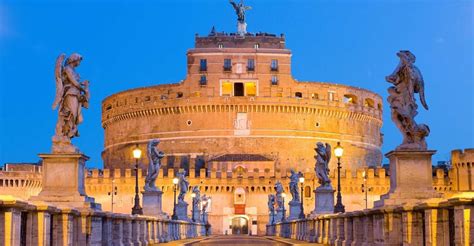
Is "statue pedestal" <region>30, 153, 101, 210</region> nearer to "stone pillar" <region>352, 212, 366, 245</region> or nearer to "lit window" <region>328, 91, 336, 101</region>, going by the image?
"stone pillar" <region>352, 212, 366, 245</region>

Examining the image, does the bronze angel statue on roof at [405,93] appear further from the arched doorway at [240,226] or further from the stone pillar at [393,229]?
the arched doorway at [240,226]

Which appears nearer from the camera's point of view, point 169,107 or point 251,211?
point 251,211

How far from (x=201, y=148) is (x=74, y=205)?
8075 cm

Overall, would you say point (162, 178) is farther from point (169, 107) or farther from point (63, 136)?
point (63, 136)

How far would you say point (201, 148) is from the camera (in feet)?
316

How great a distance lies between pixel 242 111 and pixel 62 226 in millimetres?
83531

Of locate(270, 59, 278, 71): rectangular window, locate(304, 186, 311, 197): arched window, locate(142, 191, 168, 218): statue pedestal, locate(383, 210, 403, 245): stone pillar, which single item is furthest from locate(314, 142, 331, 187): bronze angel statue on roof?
locate(270, 59, 278, 71): rectangular window

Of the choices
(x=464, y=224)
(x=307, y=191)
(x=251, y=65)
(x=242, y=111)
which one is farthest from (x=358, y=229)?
(x=251, y=65)

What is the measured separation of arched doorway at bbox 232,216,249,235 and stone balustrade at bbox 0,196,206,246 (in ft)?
214

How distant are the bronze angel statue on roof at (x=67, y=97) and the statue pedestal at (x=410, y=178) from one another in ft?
20.5

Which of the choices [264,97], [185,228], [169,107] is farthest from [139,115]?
[185,228]

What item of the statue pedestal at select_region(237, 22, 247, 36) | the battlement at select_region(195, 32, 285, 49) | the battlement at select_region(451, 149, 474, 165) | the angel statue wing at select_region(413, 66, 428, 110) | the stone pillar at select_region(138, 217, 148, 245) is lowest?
the stone pillar at select_region(138, 217, 148, 245)

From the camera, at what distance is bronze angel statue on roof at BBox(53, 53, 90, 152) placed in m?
16.5

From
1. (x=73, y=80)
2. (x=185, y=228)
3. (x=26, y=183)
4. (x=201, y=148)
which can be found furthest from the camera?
(x=201, y=148)
